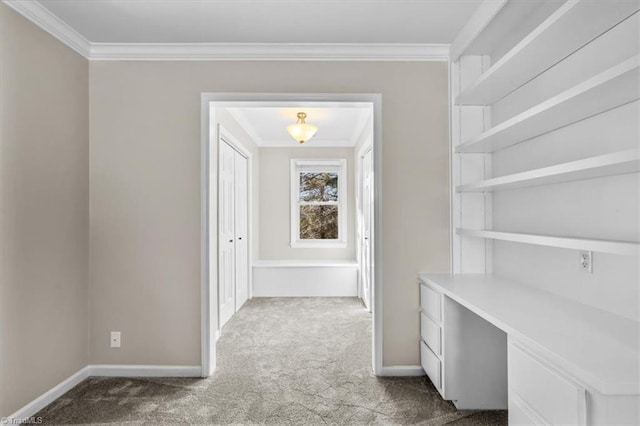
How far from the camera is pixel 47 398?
249 cm

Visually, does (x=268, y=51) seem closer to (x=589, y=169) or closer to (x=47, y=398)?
(x=589, y=169)

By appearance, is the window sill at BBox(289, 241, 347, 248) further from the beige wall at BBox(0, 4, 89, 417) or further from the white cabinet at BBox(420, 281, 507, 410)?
the white cabinet at BBox(420, 281, 507, 410)

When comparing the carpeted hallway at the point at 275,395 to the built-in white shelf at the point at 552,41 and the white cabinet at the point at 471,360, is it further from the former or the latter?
Result: the built-in white shelf at the point at 552,41

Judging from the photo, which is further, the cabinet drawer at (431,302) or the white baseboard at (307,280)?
the white baseboard at (307,280)

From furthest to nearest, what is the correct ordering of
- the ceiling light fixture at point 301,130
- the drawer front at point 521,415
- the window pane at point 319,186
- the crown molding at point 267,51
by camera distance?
the window pane at point 319,186
the ceiling light fixture at point 301,130
the crown molding at point 267,51
the drawer front at point 521,415

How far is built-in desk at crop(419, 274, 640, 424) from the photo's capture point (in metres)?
1.19

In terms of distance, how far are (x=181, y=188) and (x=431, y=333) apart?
2089 mm

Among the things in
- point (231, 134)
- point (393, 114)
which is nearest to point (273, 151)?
point (231, 134)

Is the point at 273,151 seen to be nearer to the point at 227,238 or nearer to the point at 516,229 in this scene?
the point at 227,238

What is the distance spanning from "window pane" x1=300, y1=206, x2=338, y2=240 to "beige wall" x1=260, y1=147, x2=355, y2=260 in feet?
0.72

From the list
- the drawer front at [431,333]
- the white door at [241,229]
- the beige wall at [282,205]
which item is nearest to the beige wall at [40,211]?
the white door at [241,229]

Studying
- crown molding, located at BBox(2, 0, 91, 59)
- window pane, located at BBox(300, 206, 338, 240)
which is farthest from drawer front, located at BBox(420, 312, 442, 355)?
window pane, located at BBox(300, 206, 338, 240)

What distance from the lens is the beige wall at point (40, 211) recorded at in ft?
7.18

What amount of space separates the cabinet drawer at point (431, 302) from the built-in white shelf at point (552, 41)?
4.49ft
